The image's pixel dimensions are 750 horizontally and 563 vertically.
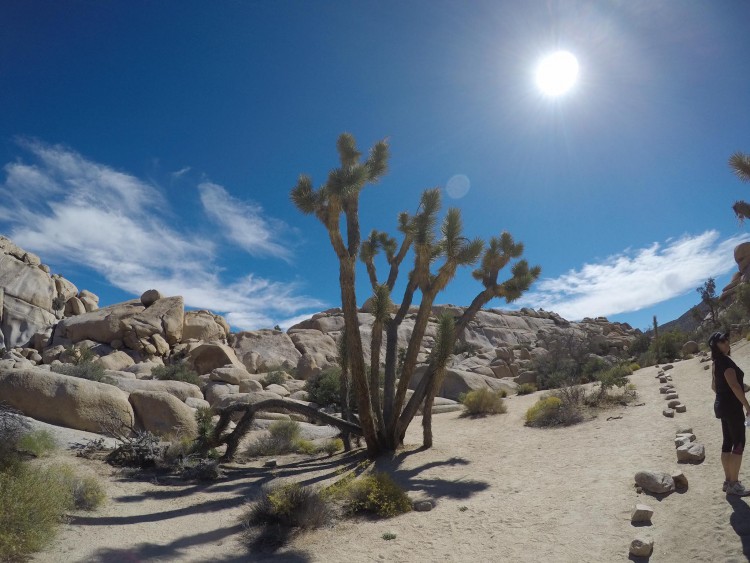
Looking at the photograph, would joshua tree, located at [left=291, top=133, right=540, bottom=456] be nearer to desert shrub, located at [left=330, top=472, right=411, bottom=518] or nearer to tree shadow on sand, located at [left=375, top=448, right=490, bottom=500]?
tree shadow on sand, located at [left=375, top=448, right=490, bottom=500]

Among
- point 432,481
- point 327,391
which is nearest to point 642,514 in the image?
point 432,481

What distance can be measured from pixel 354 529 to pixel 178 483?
14.8 feet

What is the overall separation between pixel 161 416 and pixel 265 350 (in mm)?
21800

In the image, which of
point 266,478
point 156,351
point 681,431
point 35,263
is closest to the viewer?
point 681,431

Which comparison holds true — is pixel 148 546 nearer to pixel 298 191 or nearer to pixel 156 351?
pixel 298 191

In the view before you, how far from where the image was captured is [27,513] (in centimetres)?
489

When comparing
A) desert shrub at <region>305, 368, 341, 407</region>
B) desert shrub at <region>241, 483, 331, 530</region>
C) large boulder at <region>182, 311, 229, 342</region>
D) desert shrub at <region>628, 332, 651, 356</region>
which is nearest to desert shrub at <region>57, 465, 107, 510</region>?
desert shrub at <region>241, 483, 331, 530</region>

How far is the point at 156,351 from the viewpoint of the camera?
30875 millimetres

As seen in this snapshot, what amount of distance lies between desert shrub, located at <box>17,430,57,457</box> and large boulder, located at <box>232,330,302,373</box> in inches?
851

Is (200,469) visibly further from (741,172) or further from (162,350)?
(162,350)

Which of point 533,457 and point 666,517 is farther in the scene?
point 533,457

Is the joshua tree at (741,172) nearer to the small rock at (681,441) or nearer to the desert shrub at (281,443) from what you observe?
the small rock at (681,441)

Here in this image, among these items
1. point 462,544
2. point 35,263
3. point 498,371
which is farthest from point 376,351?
point 35,263

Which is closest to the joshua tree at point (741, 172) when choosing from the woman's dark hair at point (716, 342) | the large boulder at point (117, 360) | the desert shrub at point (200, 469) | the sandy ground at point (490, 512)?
the sandy ground at point (490, 512)
